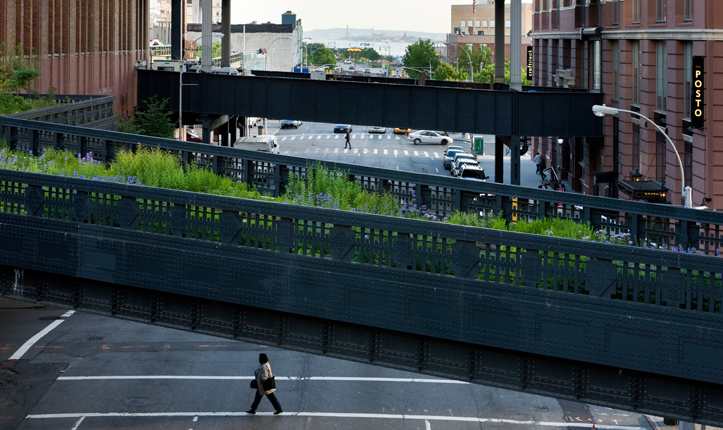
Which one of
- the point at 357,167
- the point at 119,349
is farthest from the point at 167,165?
the point at 119,349

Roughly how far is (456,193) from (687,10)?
2232 cm

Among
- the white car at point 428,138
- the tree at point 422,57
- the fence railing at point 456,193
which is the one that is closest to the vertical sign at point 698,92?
the fence railing at point 456,193

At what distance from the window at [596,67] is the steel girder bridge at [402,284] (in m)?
39.6

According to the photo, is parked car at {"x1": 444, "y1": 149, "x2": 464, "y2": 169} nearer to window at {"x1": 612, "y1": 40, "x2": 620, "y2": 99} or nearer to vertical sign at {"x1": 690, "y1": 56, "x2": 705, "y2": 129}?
window at {"x1": 612, "y1": 40, "x2": 620, "y2": 99}

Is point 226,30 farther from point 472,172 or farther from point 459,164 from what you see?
point 459,164

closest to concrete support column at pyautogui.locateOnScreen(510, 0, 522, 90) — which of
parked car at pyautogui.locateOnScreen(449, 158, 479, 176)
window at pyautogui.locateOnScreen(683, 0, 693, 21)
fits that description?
window at pyautogui.locateOnScreen(683, 0, 693, 21)

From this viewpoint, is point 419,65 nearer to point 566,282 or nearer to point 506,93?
point 506,93

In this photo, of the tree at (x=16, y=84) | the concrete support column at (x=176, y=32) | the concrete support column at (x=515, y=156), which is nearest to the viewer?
the tree at (x=16, y=84)

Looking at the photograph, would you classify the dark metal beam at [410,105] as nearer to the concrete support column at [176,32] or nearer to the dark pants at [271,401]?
the concrete support column at [176,32]

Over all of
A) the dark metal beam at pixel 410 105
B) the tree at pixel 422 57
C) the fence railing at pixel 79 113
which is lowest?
the fence railing at pixel 79 113

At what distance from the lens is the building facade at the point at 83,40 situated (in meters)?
45.1

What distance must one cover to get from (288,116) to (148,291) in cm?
3712

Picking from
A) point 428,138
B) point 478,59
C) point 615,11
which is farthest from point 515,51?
point 478,59

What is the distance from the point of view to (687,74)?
120 ft
